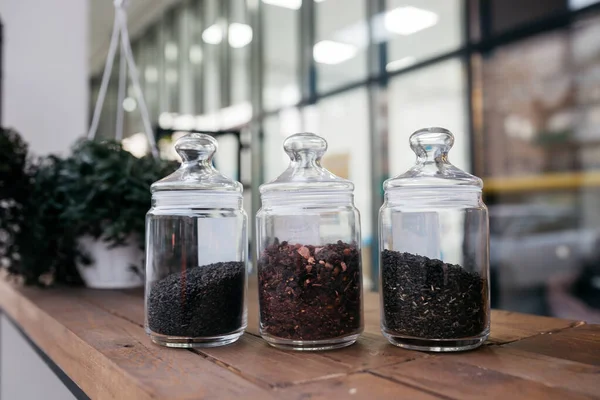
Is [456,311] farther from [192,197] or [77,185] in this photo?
[77,185]

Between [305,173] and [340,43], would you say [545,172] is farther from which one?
[305,173]

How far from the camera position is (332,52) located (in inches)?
177

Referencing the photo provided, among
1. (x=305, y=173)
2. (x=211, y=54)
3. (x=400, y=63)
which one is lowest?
(x=305, y=173)

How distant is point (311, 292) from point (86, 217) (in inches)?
27.8

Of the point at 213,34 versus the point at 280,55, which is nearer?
the point at 280,55

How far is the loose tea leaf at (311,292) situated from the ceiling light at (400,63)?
3432 mm

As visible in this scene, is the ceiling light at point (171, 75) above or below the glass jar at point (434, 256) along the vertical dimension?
above

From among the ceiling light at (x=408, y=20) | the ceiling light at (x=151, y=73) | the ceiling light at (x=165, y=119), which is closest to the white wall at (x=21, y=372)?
the ceiling light at (x=408, y=20)

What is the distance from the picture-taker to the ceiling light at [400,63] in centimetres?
383

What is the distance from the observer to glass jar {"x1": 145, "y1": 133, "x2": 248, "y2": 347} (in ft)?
2.24

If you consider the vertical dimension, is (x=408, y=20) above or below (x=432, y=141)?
above

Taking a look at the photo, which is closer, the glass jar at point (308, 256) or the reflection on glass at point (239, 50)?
the glass jar at point (308, 256)

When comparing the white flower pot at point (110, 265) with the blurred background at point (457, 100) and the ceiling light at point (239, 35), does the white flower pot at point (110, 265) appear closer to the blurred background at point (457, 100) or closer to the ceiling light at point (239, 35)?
the blurred background at point (457, 100)

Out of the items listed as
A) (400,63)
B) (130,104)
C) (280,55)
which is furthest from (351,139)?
(130,104)
